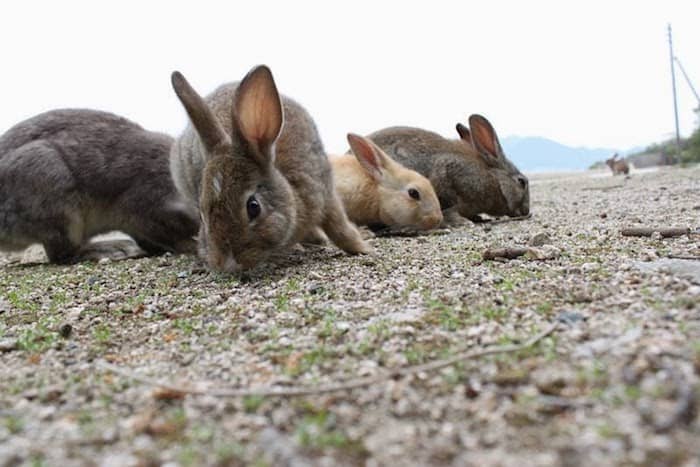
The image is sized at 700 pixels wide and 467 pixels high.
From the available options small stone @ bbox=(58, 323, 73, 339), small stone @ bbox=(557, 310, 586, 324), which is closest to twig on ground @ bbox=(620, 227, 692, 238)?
small stone @ bbox=(557, 310, 586, 324)

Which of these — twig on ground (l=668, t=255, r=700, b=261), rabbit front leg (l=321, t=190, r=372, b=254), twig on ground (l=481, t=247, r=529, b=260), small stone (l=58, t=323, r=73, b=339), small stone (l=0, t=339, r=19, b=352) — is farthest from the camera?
rabbit front leg (l=321, t=190, r=372, b=254)

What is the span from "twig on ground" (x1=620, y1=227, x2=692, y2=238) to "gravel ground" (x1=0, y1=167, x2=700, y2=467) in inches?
11.3

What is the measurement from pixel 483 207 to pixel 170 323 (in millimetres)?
6154

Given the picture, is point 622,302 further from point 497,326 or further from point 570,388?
point 570,388

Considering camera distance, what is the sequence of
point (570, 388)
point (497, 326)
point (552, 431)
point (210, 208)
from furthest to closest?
point (210, 208)
point (497, 326)
point (570, 388)
point (552, 431)

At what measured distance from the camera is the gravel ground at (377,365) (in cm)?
167

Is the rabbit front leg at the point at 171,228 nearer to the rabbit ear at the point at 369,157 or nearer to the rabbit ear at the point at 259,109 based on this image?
the rabbit ear at the point at 369,157

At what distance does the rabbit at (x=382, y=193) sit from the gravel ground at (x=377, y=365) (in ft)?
9.78

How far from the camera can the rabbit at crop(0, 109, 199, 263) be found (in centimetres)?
606

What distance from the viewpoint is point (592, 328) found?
2400 mm

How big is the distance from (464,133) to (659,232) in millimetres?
4920

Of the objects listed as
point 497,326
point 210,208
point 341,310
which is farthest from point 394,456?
point 210,208

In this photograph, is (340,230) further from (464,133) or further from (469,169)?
(464,133)

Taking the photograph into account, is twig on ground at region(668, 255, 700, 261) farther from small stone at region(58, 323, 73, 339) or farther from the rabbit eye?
small stone at region(58, 323, 73, 339)
